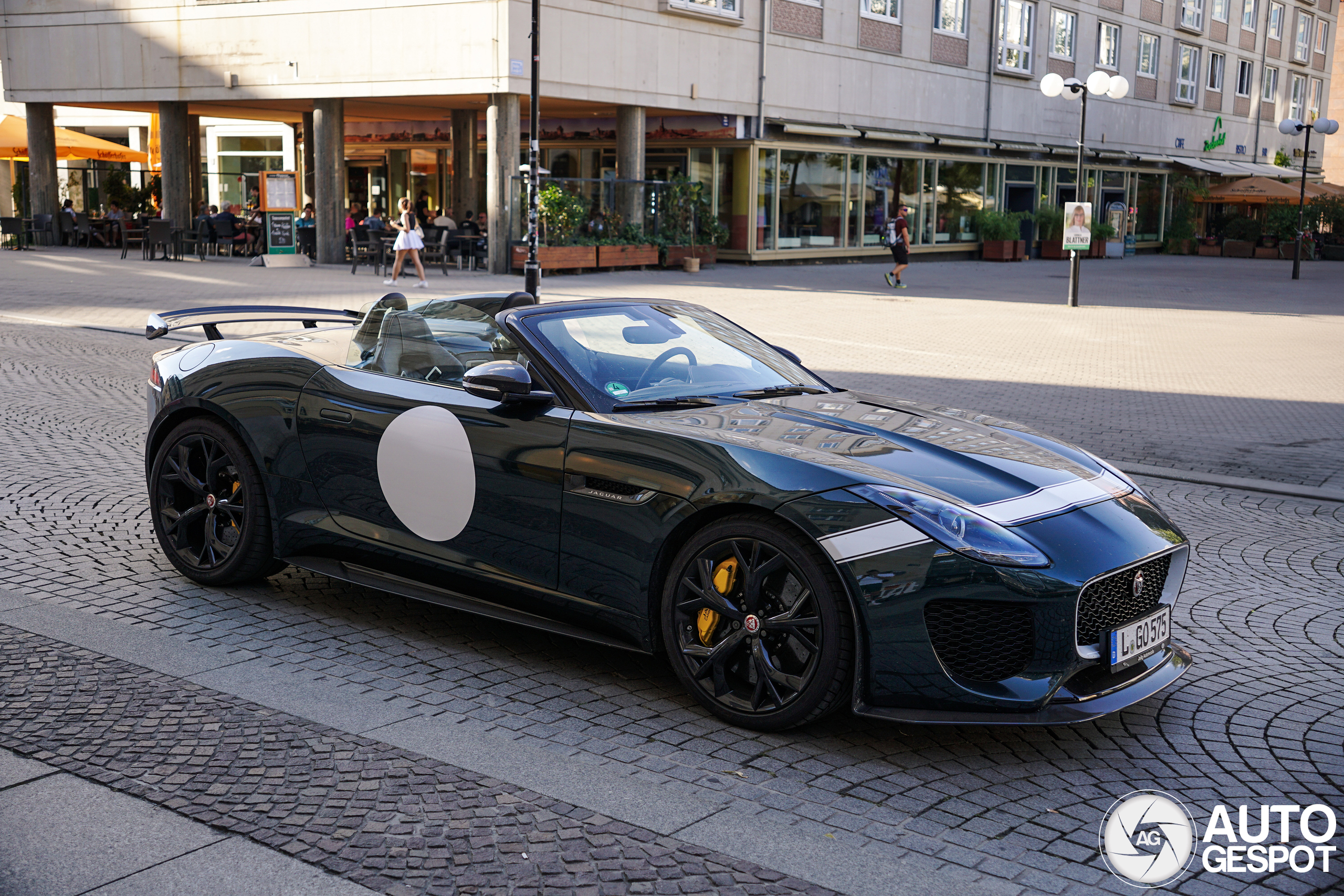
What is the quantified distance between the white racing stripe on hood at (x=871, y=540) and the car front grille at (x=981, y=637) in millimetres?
205

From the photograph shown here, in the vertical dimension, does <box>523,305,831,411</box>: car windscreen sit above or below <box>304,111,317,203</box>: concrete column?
below

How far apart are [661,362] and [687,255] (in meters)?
26.0

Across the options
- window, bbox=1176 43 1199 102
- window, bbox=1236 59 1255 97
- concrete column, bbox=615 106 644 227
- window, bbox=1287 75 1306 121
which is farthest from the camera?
window, bbox=1287 75 1306 121

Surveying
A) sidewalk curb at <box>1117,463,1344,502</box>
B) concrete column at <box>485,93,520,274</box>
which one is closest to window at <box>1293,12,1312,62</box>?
concrete column at <box>485,93,520,274</box>

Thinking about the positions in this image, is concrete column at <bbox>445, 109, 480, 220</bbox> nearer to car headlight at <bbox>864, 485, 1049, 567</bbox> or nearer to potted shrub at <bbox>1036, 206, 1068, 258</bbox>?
potted shrub at <bbox>1036, 206, 1068, 258</bbox>

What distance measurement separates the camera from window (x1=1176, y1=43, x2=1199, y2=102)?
53844 mm

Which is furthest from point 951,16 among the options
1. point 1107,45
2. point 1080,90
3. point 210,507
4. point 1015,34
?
point 210,507

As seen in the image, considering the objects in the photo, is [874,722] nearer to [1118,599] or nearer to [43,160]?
[1118,599]

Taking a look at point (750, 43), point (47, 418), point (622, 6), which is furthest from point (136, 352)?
point (750, 43)

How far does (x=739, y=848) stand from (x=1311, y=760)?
1946 mm

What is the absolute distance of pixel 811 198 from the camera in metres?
35.7

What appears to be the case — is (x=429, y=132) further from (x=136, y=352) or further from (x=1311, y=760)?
(x=1311, y=760)

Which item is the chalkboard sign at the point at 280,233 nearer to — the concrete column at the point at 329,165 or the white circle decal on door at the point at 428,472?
the concrete column at the point at 329,165

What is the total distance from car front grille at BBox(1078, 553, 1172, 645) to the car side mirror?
6.63ft
